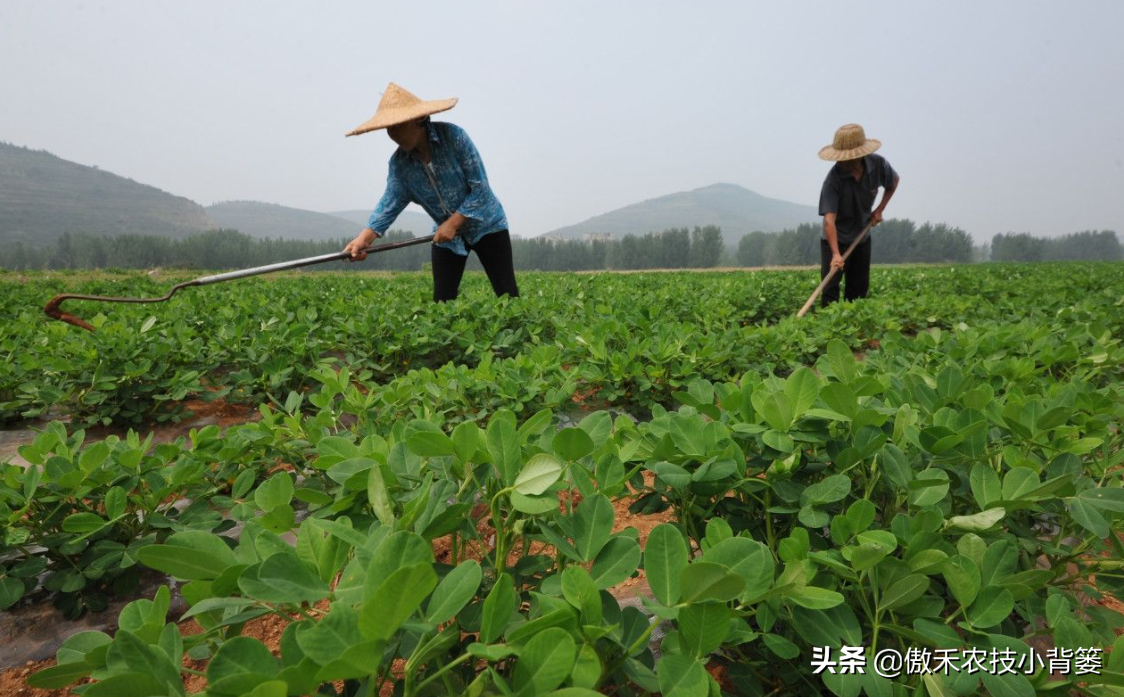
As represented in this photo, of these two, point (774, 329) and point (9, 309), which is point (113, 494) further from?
point (9, 309)

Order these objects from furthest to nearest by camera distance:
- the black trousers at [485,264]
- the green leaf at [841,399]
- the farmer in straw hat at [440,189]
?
the black trousers at [485,264] < the farmer in straw hat at [440,189] < the green leaf at [841,399]

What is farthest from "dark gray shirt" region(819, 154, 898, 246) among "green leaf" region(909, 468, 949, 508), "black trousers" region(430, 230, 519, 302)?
"green leaf" region(909, 468, 949, 508)

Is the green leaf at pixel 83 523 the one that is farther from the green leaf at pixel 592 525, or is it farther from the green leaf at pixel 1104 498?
the green leaf at pixel 1104 498

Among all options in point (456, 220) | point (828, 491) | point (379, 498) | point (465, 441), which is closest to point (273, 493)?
point (379, 498)

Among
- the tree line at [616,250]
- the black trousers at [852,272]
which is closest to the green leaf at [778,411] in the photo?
the black trousers at [852,272]

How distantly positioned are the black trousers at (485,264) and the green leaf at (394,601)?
4.26 m

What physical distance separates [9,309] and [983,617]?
8310 millimetres

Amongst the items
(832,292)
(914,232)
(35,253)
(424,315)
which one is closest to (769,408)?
(424,315)

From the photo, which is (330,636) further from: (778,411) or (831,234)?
(831,234)

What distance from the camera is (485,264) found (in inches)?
194

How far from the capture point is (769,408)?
3.26ft

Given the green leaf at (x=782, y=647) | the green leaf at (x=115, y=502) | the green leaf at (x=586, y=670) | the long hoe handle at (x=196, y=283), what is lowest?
the green leaf at (x=115, y=502)

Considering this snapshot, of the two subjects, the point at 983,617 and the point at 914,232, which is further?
the point at 914,232

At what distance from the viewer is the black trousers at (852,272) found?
598 cm
